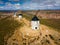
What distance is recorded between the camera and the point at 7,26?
5.67 m

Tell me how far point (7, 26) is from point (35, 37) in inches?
32.4

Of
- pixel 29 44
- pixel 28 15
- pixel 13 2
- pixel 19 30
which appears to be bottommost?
pixel 29 44

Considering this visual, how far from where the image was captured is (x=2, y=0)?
18.5 feet

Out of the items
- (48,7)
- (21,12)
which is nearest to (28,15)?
(21,12)

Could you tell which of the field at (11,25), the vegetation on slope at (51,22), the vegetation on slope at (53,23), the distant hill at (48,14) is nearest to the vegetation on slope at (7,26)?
the field at (11,25)

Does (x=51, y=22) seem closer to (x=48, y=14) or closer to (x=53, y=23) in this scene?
(x=53, y=23)

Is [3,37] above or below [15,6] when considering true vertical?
below

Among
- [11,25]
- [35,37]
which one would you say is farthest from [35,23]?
[11,25]

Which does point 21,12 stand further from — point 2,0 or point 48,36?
point 48,36

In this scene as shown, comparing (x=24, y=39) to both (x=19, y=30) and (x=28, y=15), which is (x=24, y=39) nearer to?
(x=19, y=30)

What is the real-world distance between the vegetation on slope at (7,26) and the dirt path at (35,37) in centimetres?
14

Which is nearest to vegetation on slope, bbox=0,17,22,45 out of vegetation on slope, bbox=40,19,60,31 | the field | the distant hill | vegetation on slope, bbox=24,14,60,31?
the field

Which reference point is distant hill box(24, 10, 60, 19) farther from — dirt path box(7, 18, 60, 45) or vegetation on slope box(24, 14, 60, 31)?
dirt path box(7, 18, 60, 45)

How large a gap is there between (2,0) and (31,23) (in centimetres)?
100
